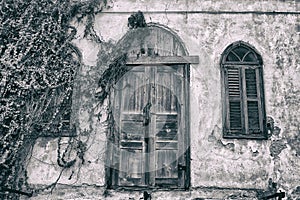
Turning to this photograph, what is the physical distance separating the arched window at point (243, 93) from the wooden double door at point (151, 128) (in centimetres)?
74

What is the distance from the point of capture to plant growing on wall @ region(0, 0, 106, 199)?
6.82 meters

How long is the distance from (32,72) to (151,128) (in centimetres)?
229

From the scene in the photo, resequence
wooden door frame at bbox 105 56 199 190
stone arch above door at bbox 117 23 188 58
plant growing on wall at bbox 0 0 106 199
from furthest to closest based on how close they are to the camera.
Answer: stone arch above door at bbox 117 23 188 58
wooden door frame at bbox 105 56 199 190
plant growing on wall at bbox 0 0 106 199

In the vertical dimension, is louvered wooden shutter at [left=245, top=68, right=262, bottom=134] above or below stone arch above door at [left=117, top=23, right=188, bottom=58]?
below

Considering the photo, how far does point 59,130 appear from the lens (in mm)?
7125

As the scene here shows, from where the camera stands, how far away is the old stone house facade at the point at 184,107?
270 inches

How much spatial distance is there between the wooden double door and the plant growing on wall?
958 mm

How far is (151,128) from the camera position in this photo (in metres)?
7.23

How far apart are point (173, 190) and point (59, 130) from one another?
2.21m

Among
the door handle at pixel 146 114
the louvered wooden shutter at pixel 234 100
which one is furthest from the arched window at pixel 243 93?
the door handle at pixel 146 114

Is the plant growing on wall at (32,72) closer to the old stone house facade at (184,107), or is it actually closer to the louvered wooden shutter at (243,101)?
the old stone house facade at (184,107)

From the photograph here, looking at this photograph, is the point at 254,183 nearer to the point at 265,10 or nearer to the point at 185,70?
the point at 185,70

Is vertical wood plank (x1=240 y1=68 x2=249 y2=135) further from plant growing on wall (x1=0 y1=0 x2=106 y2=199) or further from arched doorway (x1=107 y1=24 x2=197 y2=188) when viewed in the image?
plant growing on wall (x1=0 y1=0 x2=106 y2=199)

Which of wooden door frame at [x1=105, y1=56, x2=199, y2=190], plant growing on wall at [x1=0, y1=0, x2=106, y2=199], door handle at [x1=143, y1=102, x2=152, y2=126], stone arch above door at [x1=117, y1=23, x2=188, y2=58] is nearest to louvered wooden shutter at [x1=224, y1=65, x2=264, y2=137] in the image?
wooden door frame at [x1=105, y1=56, x2=199, y2=190]
